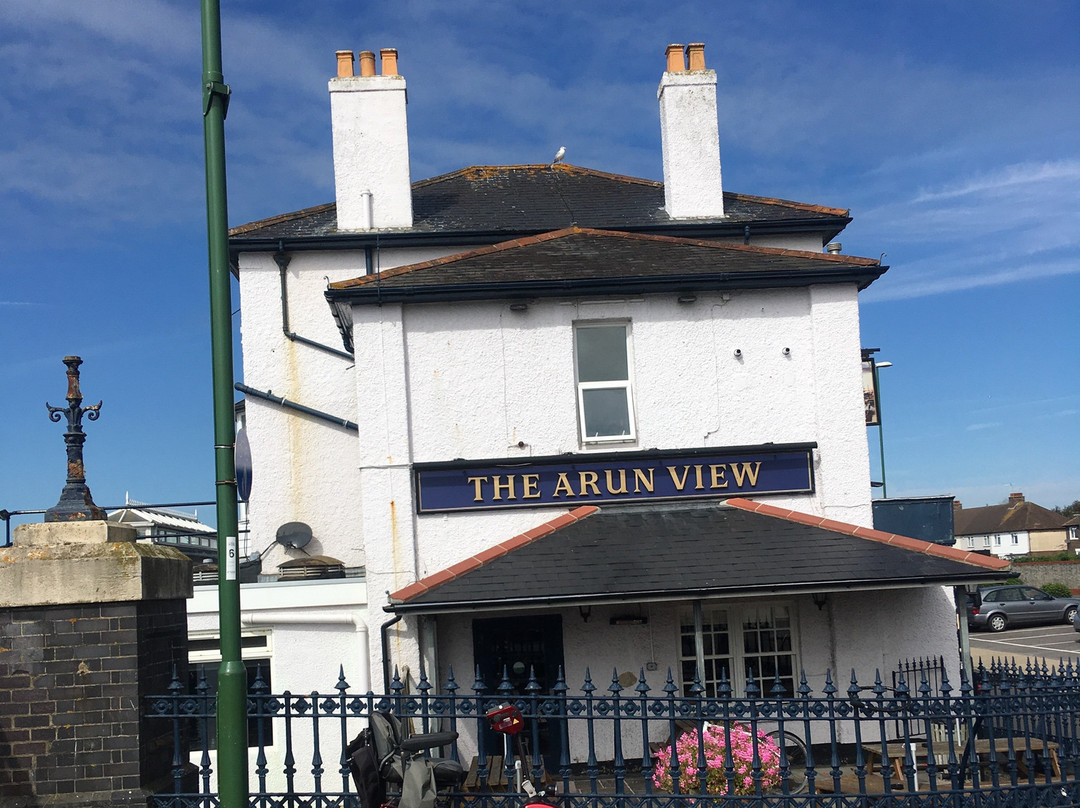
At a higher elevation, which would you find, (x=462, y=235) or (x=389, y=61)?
(x=389, y=61)

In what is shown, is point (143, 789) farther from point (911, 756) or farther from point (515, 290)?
point (515, 290)

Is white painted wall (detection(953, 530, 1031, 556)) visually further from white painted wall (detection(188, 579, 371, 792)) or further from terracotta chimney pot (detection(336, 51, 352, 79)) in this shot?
white painted wall (detection(188, 579, 371, 792))

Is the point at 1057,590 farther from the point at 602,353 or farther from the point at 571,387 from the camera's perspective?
the point at 571,387

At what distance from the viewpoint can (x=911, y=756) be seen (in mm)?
8016

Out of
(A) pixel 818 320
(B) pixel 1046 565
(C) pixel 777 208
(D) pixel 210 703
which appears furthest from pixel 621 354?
(B) pixel 1046 565

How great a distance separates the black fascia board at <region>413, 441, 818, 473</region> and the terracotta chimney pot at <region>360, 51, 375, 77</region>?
25.8 ft

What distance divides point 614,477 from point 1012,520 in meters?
62.9

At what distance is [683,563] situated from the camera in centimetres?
1155

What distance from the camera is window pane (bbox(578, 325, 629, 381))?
13523 mm

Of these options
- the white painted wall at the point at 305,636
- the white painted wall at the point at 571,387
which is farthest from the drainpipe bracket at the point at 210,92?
the white painted wall at the point at 305,636

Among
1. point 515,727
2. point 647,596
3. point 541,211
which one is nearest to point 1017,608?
point 541,211

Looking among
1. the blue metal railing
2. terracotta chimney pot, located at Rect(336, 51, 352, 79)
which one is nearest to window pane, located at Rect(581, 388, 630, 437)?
the blue metal railing

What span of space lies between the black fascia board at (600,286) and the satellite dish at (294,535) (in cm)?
503

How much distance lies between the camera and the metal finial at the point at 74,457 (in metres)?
6.50
